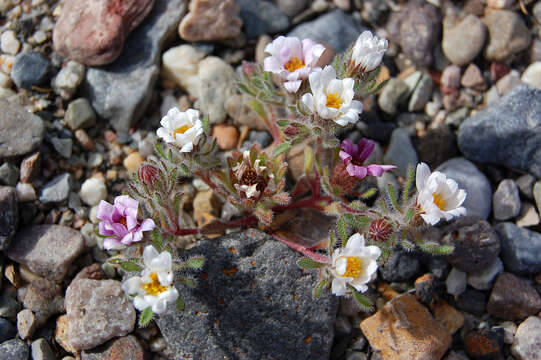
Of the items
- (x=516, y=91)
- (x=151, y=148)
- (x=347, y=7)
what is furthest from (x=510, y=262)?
(x=151, y=148)

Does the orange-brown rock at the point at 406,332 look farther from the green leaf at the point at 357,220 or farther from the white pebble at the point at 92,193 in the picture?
the white pebble at the point at 92,193

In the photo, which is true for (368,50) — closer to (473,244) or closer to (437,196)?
(437,196)

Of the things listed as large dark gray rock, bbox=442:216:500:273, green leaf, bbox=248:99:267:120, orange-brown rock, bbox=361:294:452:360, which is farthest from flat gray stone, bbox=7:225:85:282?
large dark gray rock, bbox=442:216:500:273

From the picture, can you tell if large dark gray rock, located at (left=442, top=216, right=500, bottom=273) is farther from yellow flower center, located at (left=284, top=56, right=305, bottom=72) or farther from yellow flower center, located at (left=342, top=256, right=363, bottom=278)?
yellow flower center, located at (left=284, top=56, right=305, bottom=72)

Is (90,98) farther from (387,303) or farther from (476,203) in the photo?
(476,203)

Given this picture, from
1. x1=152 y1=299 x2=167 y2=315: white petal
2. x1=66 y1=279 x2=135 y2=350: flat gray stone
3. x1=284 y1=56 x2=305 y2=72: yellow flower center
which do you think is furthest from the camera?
x1=284 y1=56 x2=305 y2=72: yellow flower center

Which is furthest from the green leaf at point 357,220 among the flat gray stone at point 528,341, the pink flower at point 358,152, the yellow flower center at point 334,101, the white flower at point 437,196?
the flat gray stone at point 528,341

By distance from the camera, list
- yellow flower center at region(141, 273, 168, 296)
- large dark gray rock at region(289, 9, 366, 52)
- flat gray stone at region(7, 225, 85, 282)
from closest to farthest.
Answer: yellow flower center at region(141, 273, 168, 296)
flat gray stone at region(7, 225, 85, 282)
large dark gray rock at region(289, 9, 366, 52)

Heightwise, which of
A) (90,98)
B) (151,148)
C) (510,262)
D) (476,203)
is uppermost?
(90,98)
